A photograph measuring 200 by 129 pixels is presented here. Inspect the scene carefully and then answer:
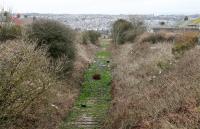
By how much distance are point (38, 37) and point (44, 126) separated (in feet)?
35.5

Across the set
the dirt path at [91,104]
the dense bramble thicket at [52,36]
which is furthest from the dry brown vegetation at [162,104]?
the dense bramble thicket at [52,36]

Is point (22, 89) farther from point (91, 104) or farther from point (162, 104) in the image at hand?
point (91, 104)

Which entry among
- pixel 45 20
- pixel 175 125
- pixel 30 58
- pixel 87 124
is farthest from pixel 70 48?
pixel 175 125

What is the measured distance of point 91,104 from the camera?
23.6 metres

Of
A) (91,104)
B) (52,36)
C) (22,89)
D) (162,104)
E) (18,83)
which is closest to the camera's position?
(18,83)

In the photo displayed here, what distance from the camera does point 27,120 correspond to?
16.7 m

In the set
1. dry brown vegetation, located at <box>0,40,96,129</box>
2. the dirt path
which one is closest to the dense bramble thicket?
the dirt path

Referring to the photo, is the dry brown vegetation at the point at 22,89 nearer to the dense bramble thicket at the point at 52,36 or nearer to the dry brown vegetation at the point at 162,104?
the dry brown vegetation at the point at 162,104

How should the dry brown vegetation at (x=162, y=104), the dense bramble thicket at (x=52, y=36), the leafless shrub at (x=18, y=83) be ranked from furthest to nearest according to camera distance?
the dense bramble thicket at (x=52, y=36), the dry brown vegetation at (x=162, y=104), the leafless shrub at (x=18, y=83)

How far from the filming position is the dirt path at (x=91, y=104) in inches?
757

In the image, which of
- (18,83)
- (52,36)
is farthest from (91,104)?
(18,83)

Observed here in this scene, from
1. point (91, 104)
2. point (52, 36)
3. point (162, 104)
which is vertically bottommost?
point (91, 104)

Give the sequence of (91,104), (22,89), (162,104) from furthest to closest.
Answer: (91,104)
(162,104)
(22,89)

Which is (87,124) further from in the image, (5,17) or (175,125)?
(5,17)
